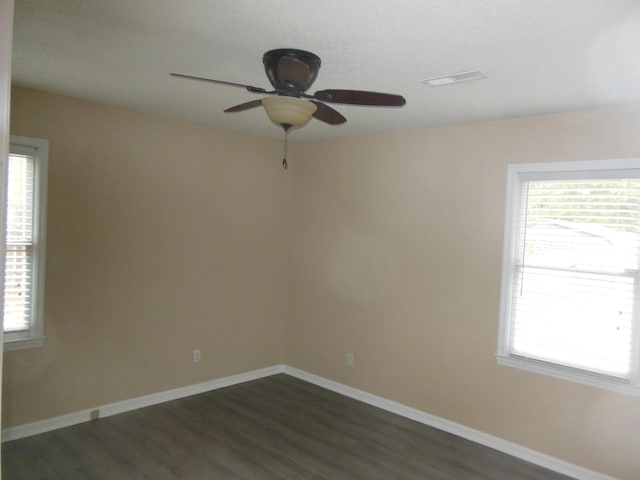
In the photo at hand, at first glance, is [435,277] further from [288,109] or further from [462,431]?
[288,109]

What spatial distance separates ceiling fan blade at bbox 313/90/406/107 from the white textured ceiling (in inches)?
10.2

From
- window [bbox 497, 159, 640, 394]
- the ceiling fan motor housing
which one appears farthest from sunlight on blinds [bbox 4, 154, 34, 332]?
window [bbox 497, 159, 640, 394]

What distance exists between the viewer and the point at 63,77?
9.81 feet

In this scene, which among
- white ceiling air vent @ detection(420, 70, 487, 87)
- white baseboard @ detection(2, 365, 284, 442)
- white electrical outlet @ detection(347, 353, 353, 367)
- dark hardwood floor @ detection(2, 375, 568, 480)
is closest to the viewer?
white ceiling air vent @ detection(420, 70, 487, 87)

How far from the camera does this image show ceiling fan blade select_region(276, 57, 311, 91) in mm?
2102

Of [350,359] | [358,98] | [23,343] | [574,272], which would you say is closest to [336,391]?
[350,359]

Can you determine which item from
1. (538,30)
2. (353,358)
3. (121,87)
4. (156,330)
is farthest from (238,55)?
(353,358)

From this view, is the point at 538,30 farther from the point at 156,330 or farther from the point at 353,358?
the point at 156,330

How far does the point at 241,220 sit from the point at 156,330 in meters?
1.36

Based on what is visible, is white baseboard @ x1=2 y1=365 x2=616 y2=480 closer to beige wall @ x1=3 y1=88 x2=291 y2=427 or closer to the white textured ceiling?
beige wall @ x1=3 y1=88 x2=291 y2=427

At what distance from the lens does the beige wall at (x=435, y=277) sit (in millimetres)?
3172

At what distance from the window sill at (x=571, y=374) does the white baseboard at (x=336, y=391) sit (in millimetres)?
595

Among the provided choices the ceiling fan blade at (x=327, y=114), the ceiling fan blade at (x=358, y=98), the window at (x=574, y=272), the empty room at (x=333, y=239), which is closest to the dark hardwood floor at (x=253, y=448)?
the empty room at (x=333, y=239)

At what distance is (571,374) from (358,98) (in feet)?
8.17
